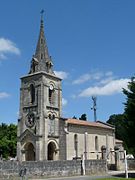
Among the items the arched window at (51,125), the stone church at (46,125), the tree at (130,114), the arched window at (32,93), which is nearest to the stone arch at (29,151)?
the stone church at (46,125)

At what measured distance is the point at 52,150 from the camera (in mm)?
53188

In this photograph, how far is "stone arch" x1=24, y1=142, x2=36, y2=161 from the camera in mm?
53094

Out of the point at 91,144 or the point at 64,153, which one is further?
the point at 91,144

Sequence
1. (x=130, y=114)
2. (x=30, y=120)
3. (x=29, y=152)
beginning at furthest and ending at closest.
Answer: (x=29, y=152) < (x=30, y=120) < (x=130, y=114)

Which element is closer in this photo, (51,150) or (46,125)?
(46,125)

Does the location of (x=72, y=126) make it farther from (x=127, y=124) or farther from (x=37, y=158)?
(x=127, y=124)

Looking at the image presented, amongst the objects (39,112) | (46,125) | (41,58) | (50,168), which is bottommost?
(50,168)

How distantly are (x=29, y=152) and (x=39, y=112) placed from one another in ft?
24.2

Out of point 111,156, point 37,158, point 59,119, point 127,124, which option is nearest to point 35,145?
point 37,158

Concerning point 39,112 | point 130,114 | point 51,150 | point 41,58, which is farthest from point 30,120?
point 130,114

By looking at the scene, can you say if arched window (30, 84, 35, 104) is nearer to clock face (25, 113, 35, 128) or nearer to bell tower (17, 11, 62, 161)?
bell tower (17, 11, 62, 161)

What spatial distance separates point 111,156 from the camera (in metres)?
59.3

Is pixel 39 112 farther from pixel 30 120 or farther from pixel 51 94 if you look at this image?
pixel 51 94

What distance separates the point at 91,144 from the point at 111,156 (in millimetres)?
5010
